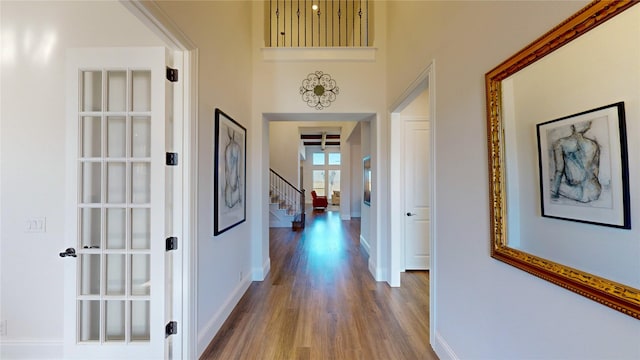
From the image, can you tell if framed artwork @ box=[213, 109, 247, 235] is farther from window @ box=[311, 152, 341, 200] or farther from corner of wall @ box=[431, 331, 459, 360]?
window @ box=[311, 152, 341, 200]

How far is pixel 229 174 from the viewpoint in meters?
2.82

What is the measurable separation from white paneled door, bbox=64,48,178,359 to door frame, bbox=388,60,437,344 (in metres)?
2.07

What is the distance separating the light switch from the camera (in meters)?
2.06

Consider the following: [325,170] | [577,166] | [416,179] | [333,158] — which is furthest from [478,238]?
[333,158]

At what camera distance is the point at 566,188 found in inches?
40.6

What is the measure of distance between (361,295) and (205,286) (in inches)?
75.2

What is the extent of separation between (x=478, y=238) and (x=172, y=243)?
81.0 inches

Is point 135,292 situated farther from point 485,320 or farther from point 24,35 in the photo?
point 485,320

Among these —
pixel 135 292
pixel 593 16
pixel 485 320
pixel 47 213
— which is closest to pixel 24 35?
pixel 47 213

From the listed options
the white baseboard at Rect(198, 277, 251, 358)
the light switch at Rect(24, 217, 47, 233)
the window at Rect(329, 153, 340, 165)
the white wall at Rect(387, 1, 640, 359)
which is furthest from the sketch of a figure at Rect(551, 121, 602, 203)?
the window at Rect(329, 153, 340, 165)

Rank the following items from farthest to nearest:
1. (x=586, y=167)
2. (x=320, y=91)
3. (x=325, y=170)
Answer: (x=325, y=170)
(x=320, y=91)
(x=586, y=167)

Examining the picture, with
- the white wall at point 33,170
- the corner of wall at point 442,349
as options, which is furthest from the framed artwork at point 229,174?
the corner of wall at point 442,349

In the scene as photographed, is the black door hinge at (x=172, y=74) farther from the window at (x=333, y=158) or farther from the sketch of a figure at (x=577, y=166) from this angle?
the window at (x=333, y=158)

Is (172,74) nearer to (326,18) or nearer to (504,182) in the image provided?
(504,182)
